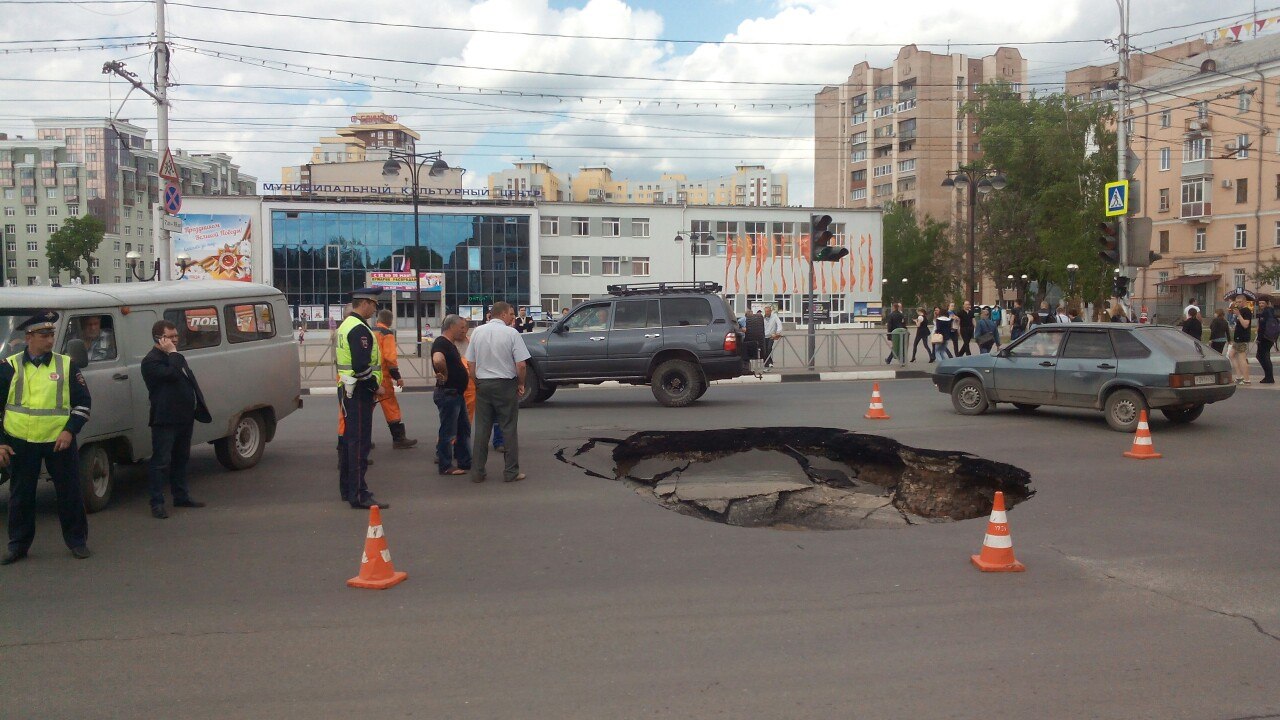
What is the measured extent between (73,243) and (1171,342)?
10202cm

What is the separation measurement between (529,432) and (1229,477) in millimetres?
8388

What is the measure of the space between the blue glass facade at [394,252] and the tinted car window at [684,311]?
5150 centimetres

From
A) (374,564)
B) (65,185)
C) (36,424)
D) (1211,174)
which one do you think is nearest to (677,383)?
(374,564)

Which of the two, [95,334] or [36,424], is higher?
[95,334]

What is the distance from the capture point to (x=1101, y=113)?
199 ft

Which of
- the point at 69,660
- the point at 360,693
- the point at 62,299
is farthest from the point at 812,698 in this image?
the point at 62,299

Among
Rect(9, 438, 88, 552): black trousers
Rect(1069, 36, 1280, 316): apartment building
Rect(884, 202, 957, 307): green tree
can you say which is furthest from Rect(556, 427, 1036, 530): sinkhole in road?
Rect(884, 202, 957, 307): green tree

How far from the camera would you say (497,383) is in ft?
30.2

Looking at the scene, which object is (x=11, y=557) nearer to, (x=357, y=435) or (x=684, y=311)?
(x=357, y=435)

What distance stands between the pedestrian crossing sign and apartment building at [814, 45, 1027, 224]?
67293mm

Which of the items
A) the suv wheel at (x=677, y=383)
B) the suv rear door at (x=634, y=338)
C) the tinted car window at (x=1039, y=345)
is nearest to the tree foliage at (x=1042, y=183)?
the tinted car window at (x=1039, y=345)

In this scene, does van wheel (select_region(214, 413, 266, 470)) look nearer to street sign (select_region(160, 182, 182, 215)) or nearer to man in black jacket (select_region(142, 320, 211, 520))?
man in black jacket (select_region(142, 320, 211, 520))

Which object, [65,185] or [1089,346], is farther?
[65,185]

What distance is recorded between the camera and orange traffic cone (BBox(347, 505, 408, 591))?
592 centimetres
